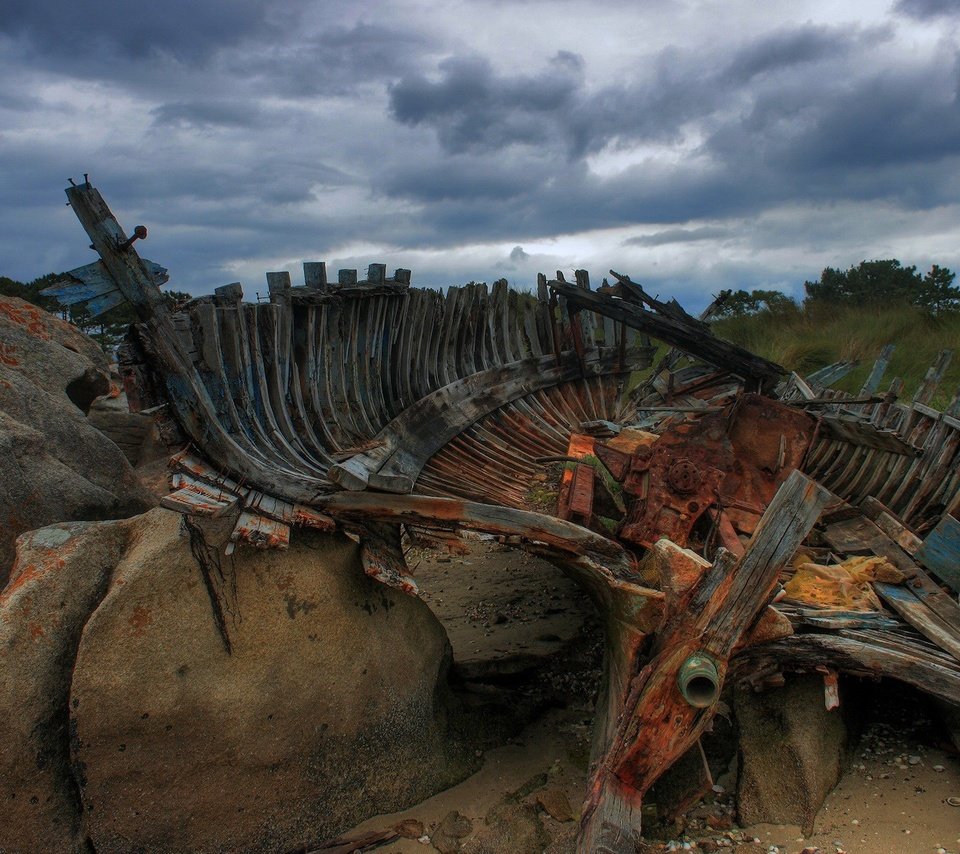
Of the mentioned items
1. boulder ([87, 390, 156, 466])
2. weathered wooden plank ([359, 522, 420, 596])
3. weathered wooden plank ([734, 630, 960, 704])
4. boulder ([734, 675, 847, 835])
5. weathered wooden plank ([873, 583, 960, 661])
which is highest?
boulder ([87, 390, 156, 466])

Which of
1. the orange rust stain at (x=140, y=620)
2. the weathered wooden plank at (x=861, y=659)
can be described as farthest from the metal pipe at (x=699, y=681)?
the orange rust stain at (x=140, y=620)

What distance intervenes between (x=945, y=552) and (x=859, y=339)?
36.9ft

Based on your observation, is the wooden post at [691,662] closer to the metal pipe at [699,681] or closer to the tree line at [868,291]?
the metal pipe at [699,681]

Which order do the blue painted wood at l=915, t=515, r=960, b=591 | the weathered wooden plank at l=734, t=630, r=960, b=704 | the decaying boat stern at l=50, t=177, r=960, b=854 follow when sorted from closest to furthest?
the decaying boat stern at l=50, t=177, r=960, b=854
the weathered wooden plank at l=734, t=630, r=960, b=704
the blue painted wood at l=915, t=515, r=960, b=591

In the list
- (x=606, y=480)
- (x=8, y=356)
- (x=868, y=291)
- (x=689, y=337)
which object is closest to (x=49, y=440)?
(x=8, y=356)

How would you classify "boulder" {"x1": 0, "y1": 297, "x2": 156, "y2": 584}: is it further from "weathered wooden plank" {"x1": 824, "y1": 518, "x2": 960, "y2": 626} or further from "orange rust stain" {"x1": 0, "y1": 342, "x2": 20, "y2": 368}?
"weathered wooden plank" {"x1": 824, "y1": 518, "x2": 960, "y2": 626}

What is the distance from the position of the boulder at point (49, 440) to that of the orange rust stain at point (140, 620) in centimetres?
133

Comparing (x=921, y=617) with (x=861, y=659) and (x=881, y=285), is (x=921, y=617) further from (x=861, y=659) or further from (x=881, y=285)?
(x=881, y=285)

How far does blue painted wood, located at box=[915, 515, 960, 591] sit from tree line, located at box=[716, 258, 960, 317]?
13.6 m

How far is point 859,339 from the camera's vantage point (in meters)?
15.4

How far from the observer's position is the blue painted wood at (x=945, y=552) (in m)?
5.11

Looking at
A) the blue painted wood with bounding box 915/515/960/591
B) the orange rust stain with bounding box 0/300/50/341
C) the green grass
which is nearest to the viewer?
the blue painted wood with bounding box 915/515/960/591

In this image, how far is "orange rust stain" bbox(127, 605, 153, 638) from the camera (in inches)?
175

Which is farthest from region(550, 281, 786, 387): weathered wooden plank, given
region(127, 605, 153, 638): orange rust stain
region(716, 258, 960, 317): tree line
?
region(716, 258, 960, 317): tree line
